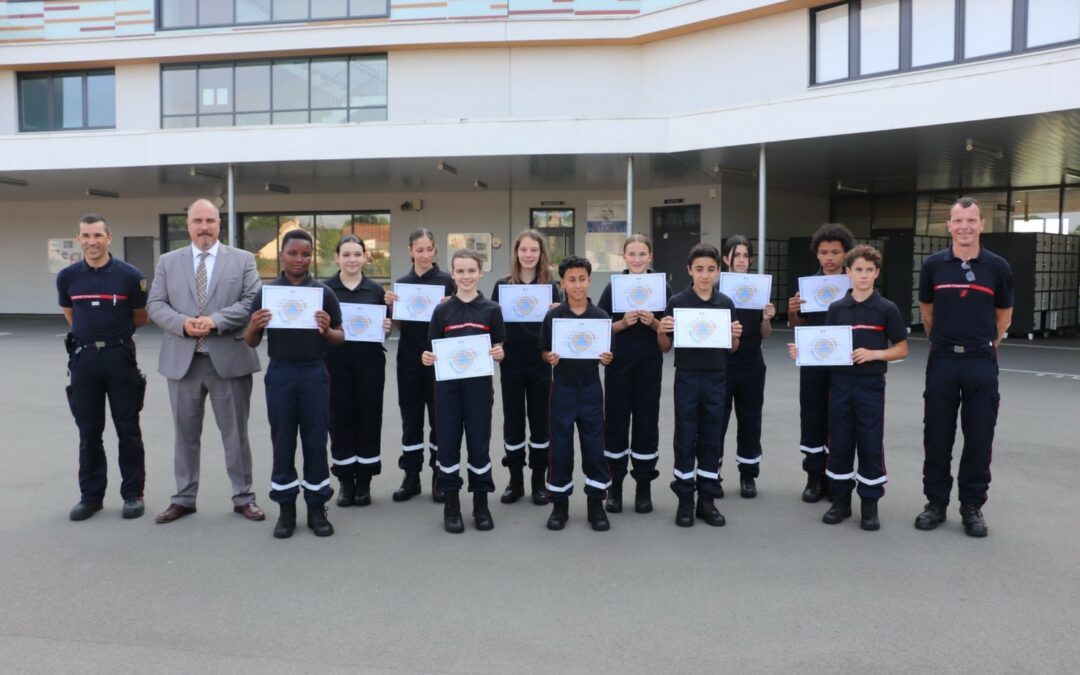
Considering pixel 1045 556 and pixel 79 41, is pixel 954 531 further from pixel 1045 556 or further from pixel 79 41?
pixel 79 41

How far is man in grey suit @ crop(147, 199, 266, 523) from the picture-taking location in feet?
17.0

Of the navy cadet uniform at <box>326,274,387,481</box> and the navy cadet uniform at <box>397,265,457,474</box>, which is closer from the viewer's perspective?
the navy cadet uniform at <box>326,274,387,481</box>

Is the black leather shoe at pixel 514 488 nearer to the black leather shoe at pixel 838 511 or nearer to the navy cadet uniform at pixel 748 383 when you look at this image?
the navy cadet uniform at pixel 748 383

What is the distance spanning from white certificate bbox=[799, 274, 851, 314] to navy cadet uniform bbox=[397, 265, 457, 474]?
8.52 ft

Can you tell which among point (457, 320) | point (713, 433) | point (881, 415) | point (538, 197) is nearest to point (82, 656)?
point (457, 320)

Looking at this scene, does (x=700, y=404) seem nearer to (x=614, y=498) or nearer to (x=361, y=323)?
(x=614, y=498)

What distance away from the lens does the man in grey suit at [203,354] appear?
517cm

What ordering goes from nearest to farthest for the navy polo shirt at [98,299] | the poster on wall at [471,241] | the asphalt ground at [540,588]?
the asphalt ground at [540,588]
the navy polo shirt at [98,299]
the poster on wall at [471,241]

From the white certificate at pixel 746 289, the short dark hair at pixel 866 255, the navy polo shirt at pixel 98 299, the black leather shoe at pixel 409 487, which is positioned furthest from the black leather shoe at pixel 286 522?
the short dark hair at pixel 866 255

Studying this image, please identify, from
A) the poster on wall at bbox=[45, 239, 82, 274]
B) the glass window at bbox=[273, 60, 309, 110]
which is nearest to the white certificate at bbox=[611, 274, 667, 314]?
the glass window at bbox=[273, 60, 309, 110]

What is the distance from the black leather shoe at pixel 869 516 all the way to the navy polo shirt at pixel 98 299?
5035mm

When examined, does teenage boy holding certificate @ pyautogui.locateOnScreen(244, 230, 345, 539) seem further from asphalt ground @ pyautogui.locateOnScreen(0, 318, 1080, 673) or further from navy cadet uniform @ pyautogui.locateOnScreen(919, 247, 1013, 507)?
navy cadet uniform @ pyautogui.locateOnScreen(919, 247, 1013, 507)

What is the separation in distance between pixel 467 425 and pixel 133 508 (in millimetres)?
2336

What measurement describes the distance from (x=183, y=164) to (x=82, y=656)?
15113mm
